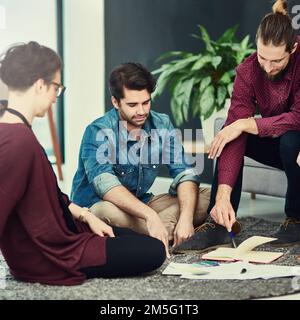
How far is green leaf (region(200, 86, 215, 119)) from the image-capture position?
A: 409 cm

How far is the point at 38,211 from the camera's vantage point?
1.87 m

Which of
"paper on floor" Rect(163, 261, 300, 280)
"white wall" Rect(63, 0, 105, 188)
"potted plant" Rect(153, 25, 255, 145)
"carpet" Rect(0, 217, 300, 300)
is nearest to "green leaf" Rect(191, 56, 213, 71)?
"potted plant" Rect(153, 25, 255, 145)

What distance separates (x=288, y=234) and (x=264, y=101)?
48 centimetres

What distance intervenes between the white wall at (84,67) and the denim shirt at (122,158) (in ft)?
8.02

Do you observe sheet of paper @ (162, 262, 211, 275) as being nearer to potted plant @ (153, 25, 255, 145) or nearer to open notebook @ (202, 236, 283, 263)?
open notebook @ (202, 236, 283, 263)

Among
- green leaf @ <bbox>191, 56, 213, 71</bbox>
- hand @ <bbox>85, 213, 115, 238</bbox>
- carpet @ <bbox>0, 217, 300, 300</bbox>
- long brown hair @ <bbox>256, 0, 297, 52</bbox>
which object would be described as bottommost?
carpet @ <bbox>0, 217, 300, 300</bbox>

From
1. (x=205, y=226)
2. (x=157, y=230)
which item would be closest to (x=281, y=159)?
(x=205, y=226)

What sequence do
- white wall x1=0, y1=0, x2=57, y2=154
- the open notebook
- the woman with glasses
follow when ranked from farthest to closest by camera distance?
white wall x1=0, y1=0, x2=57, y2=154, the open notebook, the woman with glasses

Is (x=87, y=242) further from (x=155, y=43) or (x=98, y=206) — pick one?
(x=155, y=43)

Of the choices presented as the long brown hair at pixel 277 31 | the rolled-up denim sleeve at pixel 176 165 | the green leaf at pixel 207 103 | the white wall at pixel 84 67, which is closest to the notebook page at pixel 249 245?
the rolled-up denim sleeve at pixel 176 165

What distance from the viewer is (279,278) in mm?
2047

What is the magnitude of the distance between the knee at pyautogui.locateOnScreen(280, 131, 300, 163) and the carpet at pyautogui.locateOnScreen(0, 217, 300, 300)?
23.2 inches

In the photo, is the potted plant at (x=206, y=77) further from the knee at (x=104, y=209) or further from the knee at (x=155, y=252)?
the knee at (x=155, y=252)
